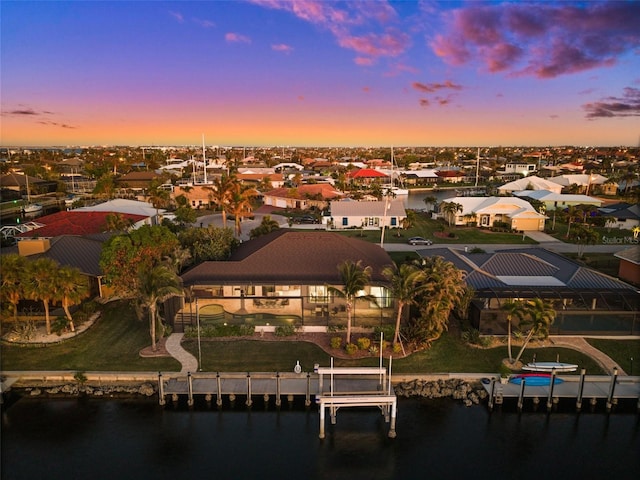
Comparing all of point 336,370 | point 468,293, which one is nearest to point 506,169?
point 468,293

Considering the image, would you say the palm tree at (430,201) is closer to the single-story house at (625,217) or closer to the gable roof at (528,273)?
the single-story house at (625,217)

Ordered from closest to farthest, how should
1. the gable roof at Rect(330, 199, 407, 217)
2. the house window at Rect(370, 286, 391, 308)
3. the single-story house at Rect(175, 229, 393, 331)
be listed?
the single-story house at Rect(175, 229, 393, 331) → the house window at Rect(370, 286, 391, 308) → the gable roof at Rect(330, 199, 407, 217)

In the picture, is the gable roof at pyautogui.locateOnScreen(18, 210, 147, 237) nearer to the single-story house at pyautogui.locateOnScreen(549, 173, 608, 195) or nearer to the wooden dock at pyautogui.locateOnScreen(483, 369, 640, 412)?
the wooden dock at pyautogui.locateOnScreen(483, 369, 640, 412)

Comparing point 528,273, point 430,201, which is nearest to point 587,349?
point 528,273

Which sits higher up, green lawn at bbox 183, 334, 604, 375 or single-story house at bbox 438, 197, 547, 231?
single-story house at bbox 438, 197, 547, 231

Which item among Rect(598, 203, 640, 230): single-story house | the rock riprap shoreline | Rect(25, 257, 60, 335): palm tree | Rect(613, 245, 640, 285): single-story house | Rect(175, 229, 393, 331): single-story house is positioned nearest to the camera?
the rock riprap shoreline

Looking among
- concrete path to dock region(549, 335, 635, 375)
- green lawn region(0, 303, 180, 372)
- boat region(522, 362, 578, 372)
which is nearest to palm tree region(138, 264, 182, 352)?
green lawn region(0, 303, 180, 372)
